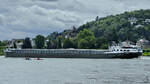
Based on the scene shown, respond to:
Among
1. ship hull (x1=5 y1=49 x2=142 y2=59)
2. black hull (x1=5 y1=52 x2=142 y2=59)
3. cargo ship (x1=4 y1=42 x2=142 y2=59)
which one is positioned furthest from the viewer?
ship hull (x1=5 y1=49 x2=142 y2=59)

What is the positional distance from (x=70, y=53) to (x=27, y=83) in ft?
346

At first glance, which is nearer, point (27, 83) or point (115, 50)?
point (27, 83)

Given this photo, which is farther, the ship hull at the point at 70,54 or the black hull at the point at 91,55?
the ship hull at the point at 70,54

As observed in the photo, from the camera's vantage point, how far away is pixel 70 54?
159750 millimetres

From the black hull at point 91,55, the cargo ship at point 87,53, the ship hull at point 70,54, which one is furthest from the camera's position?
the ship hull at point 70,54

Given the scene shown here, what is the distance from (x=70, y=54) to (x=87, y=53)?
23.3 feet

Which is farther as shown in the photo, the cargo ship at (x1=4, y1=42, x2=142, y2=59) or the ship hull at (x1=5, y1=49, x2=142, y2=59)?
the ship hull at (x1=5, y1=49, x2=142, y2=59)

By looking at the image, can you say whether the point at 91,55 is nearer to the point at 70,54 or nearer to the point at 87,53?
the point at 87,53

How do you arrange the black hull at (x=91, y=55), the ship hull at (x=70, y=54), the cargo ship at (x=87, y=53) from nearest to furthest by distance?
the black hull at (x=91, y=55) → the cargo ship at (x=87, y=53) → the ship hull at (x=70, y=54)

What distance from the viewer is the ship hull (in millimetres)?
144750

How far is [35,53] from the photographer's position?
16650 cm

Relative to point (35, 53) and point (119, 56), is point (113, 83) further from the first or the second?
point (35, 53)

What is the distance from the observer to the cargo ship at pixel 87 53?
14400 cm

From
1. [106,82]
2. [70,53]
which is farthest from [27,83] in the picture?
[70,53]
